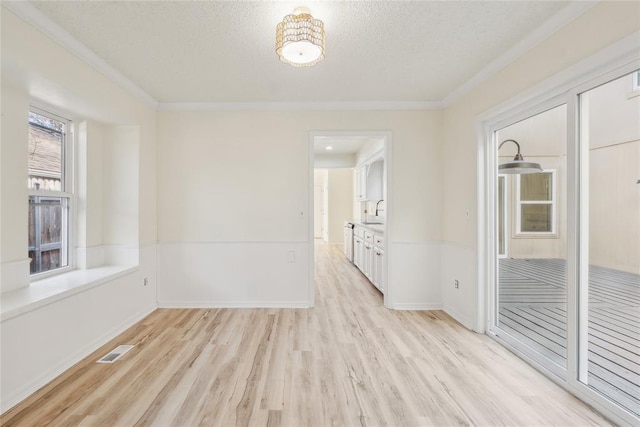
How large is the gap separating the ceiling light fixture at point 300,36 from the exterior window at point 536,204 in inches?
79.1

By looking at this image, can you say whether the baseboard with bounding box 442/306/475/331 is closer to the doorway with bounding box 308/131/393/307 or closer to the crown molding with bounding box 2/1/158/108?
the doorway with bounding box 308/131/393/307

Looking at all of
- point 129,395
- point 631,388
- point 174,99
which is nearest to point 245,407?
point 129,395

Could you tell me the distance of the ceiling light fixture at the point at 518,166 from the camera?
98.0 inches

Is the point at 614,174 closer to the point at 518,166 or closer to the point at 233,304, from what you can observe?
the point at 518,166

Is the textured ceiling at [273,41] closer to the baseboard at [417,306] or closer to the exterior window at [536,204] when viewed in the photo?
the exterior window at [536,204]

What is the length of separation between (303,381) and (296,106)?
2936 millimetres

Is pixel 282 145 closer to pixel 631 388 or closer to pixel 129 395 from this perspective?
pixel 129 395

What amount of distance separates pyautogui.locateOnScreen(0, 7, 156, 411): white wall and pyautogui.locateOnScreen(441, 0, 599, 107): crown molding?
351cm

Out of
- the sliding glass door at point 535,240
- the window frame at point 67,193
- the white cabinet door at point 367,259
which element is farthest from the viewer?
the white cabinet door at point 367,259

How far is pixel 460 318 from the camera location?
3232 mm

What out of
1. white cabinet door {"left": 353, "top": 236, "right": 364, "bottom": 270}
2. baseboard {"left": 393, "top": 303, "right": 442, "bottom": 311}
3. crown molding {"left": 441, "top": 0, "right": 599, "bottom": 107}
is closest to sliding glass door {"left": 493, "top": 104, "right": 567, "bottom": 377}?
crown molding {"left": 441, "top": 0, "right": 599, "bottom": 107}

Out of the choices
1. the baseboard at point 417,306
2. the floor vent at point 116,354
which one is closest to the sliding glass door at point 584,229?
the baseboard at point 417,306

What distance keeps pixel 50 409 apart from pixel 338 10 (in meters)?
3.10

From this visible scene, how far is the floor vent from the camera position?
2.41 meters
